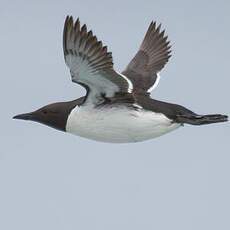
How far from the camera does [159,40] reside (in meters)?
17.2

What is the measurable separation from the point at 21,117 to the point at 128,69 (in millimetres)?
2235

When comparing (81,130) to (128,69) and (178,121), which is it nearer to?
(178,121)

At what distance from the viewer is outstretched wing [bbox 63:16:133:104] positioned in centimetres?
1226

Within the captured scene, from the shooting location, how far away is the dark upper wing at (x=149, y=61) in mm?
15535

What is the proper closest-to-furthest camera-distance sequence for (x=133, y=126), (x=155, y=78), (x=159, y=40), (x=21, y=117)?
(x=133, y=126) → (x=21, y=117) → (x=155, y=78) → (x=159, y=40)

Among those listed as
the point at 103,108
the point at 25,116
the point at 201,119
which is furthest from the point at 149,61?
the point at 103,108

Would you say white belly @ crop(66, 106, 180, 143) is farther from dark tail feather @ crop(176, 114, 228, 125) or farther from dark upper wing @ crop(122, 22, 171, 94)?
dark upper wing @ crop(122, 22, 171, 94)

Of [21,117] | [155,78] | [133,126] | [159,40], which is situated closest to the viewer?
[133,126]

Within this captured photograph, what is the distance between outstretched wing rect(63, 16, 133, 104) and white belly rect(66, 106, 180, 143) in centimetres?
20

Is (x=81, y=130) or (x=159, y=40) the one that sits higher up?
(x=159, y=40)

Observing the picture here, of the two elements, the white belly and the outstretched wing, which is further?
the white belly

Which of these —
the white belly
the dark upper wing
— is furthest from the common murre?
the dark upper wing

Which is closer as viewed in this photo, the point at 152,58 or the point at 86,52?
the point at 86,52

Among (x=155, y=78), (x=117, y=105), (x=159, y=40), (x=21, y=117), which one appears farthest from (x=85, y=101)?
(x=159, y=40)
